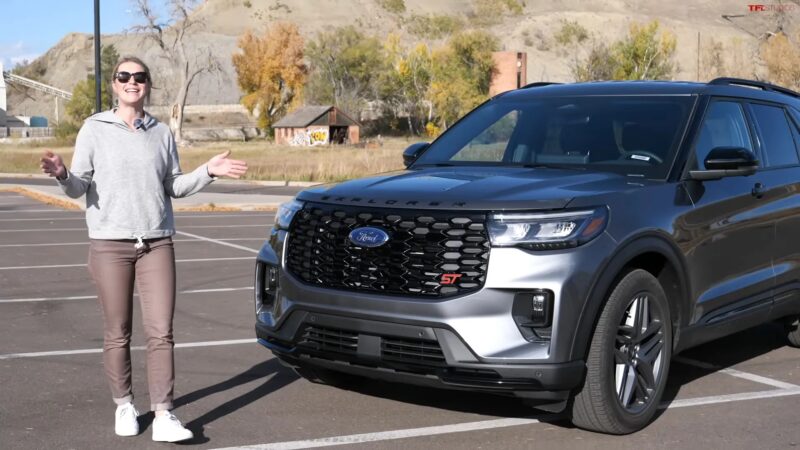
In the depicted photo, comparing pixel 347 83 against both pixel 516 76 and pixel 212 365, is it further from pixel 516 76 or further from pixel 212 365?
pixel 212 365

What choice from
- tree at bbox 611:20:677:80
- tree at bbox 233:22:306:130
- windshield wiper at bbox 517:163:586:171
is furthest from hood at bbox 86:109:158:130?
tree at bbox 233:22:306:130

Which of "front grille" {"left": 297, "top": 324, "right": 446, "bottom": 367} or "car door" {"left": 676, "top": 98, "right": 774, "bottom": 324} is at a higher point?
"car door" {"left": 676, "top": 98, "right": 774, "bottom": 324}

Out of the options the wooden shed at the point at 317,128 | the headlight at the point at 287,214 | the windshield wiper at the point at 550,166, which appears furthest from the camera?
the wooden shed at the point at 317,128

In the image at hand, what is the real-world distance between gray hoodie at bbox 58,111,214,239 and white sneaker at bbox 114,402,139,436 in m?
0.92

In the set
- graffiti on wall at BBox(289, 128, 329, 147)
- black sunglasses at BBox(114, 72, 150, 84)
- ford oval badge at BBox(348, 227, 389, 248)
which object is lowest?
graffiti on wall at BBox(289, 128, 329, 147)

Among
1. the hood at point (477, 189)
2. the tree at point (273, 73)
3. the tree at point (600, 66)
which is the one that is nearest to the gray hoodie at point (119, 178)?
the hood at point (477, 189)

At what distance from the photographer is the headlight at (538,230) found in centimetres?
541

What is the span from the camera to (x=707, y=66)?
385ft

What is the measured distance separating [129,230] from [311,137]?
94.1 meters

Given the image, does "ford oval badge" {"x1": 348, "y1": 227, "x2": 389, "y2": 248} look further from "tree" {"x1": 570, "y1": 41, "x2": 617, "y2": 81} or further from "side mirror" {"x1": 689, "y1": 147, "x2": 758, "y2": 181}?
"tree" {"x1": 570, "y1": 41, "x2": 617, "y2": 81}

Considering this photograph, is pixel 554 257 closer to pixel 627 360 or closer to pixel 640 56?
pixel 627 360

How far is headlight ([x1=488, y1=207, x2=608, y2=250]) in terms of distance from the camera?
5.41 meters

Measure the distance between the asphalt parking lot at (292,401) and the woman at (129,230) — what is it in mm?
379

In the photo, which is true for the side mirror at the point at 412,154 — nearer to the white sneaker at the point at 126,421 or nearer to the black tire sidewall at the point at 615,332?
the black tire sidewall at the point at 615,332
